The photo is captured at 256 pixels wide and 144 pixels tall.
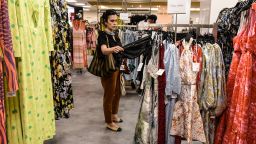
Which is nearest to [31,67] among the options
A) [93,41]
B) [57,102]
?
[57,102]

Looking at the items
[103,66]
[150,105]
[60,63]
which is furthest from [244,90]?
[60,63]

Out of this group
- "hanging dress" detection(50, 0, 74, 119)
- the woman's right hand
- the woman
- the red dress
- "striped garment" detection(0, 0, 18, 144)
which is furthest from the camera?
the woman

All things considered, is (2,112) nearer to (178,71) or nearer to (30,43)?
(30,43)

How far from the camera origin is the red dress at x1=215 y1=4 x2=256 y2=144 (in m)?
2.11

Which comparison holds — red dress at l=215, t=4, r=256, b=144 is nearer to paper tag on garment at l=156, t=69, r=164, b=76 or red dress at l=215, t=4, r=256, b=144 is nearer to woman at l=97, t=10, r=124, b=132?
paper tag on garment at l=156, t=69, r=164, b=76

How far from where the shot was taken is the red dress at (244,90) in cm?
211

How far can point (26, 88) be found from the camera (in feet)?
7.27

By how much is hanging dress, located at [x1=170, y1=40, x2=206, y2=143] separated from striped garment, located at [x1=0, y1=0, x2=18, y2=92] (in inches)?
58.8

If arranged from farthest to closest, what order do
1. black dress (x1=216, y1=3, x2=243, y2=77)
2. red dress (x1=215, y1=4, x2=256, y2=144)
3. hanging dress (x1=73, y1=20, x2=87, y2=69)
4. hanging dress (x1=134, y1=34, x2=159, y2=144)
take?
1. hanging dress (x1=73, y1=20, x2=87, y2=69)
2. hanging dress (x1=134, y1=34, x2=159, y2=144)
3. black dress (x1=216, y1=3, x2=243, y2=77)
4. red dress (x1=215, y1=4, x2=256, y2=144)

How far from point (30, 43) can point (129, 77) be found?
3799 mm

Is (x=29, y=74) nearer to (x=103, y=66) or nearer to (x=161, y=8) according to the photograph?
(x=103, y=66)

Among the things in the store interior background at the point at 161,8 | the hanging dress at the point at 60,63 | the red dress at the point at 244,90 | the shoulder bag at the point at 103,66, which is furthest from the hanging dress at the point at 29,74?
the store interior background at the point at 161,8

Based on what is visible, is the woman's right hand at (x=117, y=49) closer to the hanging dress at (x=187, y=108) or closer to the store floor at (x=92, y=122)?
the hanging dress at (x=187, y=108)

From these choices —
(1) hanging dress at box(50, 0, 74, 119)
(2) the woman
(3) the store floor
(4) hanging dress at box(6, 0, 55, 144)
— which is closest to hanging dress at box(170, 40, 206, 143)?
(2) the woman
